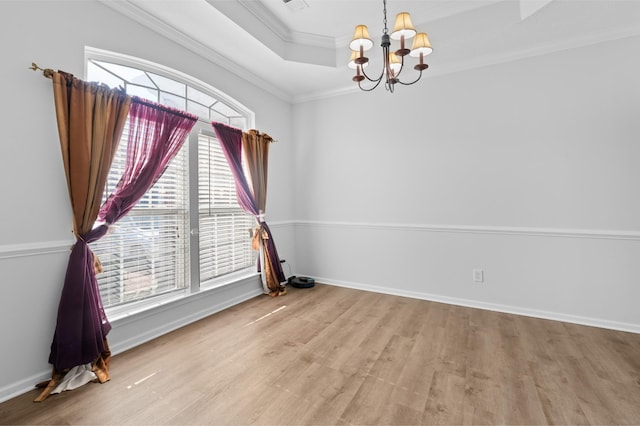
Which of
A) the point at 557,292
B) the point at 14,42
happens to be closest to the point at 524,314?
the point at 557,292

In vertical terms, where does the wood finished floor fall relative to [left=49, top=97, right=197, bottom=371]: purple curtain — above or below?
below

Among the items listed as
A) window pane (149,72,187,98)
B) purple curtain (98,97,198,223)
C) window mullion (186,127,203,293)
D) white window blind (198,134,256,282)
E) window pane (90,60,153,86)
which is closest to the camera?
purple curtain (98,97,198,223)

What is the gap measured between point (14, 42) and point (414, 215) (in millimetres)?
3919

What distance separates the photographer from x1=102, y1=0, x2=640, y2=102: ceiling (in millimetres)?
2514

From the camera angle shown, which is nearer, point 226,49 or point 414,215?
point 226,49

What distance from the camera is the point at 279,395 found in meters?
1.83

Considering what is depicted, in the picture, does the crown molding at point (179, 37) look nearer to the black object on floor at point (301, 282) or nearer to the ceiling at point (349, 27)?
the ceiling at point (349, 27)

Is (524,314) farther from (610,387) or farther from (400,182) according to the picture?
(400,182)

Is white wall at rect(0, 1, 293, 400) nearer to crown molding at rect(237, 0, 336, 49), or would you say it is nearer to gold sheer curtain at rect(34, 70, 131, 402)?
gold sheer curtain at rect(34, 70, 131, 402)

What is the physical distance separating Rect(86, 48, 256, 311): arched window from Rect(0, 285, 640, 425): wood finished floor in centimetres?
54

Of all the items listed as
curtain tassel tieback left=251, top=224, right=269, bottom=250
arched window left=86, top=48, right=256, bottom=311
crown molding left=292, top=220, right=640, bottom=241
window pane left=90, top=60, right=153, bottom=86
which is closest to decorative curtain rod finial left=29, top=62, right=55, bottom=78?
arched window left=86, top=48, right=256, bottom=311

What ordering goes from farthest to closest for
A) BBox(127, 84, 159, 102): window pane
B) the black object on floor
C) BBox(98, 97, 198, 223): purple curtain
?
the black object on floor → BBox(127, 84, 159, 102): window pane → BBox(98, 97, 198, 223): purple curtain

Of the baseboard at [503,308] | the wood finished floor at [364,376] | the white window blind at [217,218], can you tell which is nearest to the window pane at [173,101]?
the white window blind at [217,218]

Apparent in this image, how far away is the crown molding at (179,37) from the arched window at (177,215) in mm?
317
